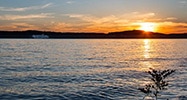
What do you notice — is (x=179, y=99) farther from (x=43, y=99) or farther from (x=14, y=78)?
(x=14, y=78)

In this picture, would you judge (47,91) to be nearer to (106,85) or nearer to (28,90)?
(28,90)

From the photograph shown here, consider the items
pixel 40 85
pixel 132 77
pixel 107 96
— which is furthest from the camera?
pixel 132 77

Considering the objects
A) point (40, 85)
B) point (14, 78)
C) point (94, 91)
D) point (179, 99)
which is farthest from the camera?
point (14, 78)

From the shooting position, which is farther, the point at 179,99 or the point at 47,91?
the point at 47,91

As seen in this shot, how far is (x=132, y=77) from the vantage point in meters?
31.9

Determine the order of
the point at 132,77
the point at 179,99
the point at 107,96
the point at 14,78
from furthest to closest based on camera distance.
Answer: the point at 132,77
the point at 14,78
the point at 107,96
the point at 179,99

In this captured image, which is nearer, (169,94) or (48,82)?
(169,94)

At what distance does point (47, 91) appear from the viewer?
23391 millimetres

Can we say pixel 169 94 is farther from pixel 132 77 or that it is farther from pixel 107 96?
pixel 132 77

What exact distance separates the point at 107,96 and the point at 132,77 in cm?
1008

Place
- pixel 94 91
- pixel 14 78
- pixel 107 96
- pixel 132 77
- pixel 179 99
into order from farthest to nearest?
1. pixel 132 77
2. pixel 14 78
3. pixel 94 91
4. pixel 107 96
5. pixel 179 99

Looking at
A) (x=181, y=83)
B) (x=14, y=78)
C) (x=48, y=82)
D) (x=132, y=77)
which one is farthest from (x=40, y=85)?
Answer: (x=181, y=83)

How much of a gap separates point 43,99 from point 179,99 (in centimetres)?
934

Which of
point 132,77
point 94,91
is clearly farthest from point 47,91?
point 132,77
